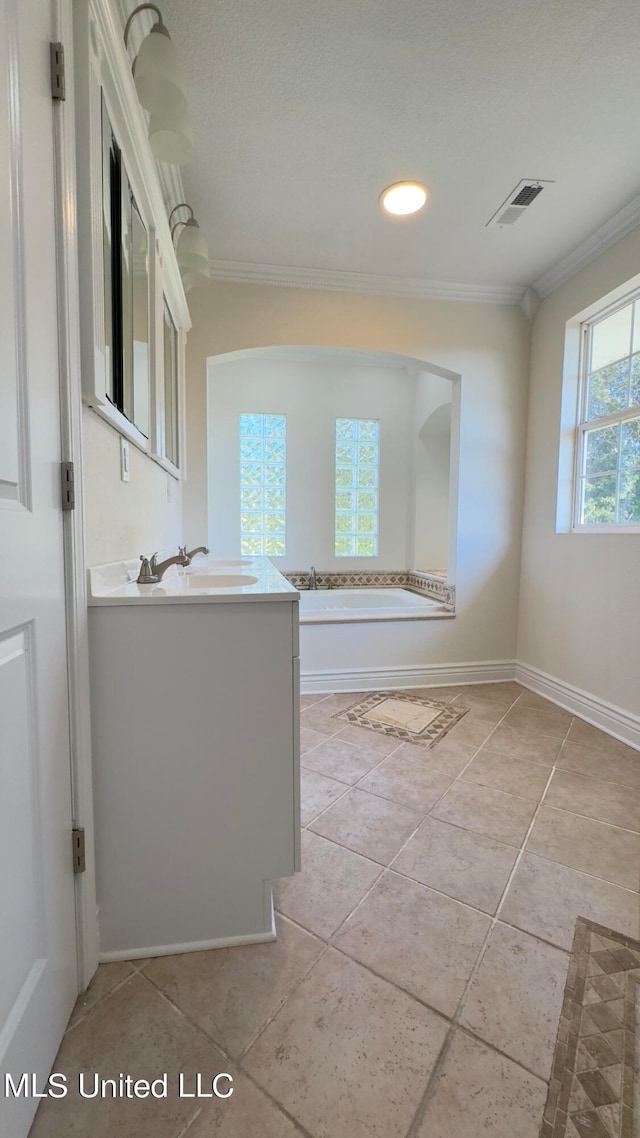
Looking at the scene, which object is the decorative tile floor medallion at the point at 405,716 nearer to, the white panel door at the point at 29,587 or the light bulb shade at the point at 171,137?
the white panel door at the point at 29,587

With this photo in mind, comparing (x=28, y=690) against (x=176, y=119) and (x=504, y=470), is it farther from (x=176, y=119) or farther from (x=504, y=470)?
(x=504, y=470)

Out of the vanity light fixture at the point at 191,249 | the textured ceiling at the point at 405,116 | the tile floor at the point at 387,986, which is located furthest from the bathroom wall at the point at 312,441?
the tile floor at the point at 387,986

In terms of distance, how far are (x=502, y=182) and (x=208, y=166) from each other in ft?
4.39

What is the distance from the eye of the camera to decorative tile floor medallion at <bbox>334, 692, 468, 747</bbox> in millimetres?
2451

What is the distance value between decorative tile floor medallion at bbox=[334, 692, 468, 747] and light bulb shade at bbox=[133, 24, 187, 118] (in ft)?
8.33

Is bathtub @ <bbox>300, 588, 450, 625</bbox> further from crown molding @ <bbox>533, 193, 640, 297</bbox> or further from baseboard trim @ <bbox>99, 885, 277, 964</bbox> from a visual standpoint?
baseboard trim @ <bbox>99, 885, 277, 964</bbox>

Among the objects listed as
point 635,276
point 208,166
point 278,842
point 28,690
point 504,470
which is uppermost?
point 208,166

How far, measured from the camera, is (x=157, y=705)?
1085 millimetres

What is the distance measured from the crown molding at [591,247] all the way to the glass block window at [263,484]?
238 cm

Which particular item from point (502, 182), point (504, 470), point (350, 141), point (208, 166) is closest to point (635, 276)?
point (502, 182)

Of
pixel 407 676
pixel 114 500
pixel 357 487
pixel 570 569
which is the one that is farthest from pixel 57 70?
pixel 357 487

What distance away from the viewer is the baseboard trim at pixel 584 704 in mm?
2379

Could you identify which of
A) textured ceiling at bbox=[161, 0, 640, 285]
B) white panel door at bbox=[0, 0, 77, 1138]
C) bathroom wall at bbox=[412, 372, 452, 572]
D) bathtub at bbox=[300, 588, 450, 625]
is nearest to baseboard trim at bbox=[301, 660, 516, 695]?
bathtub at bbox=[300, 588, 450, 625]

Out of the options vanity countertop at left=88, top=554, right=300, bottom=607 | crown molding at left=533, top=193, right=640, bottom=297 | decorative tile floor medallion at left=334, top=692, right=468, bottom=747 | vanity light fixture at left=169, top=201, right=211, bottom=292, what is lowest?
decorative tile floor medallion at left=334, top=692, right=468, bottom=747
